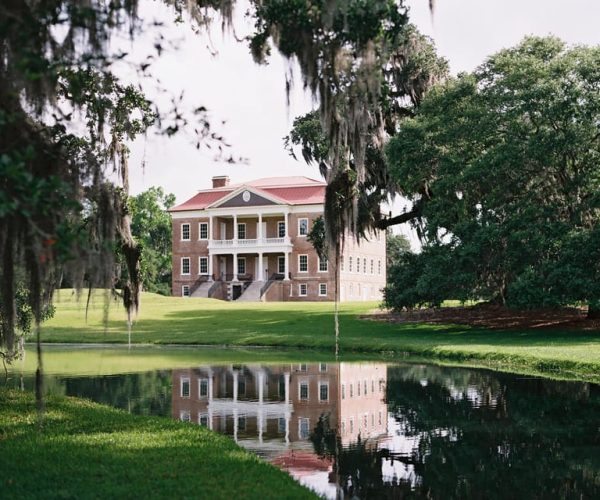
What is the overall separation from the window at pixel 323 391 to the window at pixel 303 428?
263 cm

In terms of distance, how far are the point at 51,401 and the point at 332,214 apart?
18.8 ft

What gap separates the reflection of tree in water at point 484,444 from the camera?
28.5ft

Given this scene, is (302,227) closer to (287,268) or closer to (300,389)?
(287,268)

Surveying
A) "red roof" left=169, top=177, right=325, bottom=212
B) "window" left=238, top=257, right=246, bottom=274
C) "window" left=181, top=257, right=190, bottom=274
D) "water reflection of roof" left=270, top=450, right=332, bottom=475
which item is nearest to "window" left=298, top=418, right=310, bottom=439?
"water reflection of roof" left=270, top=450, right=332, bottom=475

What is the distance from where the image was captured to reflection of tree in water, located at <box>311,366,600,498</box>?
8.69 metres

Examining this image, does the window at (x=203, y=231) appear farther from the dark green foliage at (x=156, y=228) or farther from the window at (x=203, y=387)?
the window at (x=203, y=387)

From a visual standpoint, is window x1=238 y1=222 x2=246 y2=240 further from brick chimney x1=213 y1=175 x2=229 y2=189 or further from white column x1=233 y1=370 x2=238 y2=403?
white column x1=233 y1=370 x2=238 y2=403

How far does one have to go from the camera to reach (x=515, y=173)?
2842 cm

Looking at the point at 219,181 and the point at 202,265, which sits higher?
the point at 219,181

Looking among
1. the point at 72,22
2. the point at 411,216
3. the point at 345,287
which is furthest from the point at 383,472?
the point at 345,287

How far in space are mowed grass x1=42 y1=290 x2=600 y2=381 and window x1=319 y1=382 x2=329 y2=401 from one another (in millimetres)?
5085

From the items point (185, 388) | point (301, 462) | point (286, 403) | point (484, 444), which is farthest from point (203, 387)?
point (484, 444)

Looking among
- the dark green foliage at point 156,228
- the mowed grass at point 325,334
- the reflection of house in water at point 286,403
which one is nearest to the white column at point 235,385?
the reflection of house in water at point 286,403

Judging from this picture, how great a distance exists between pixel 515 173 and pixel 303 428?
735 inches
